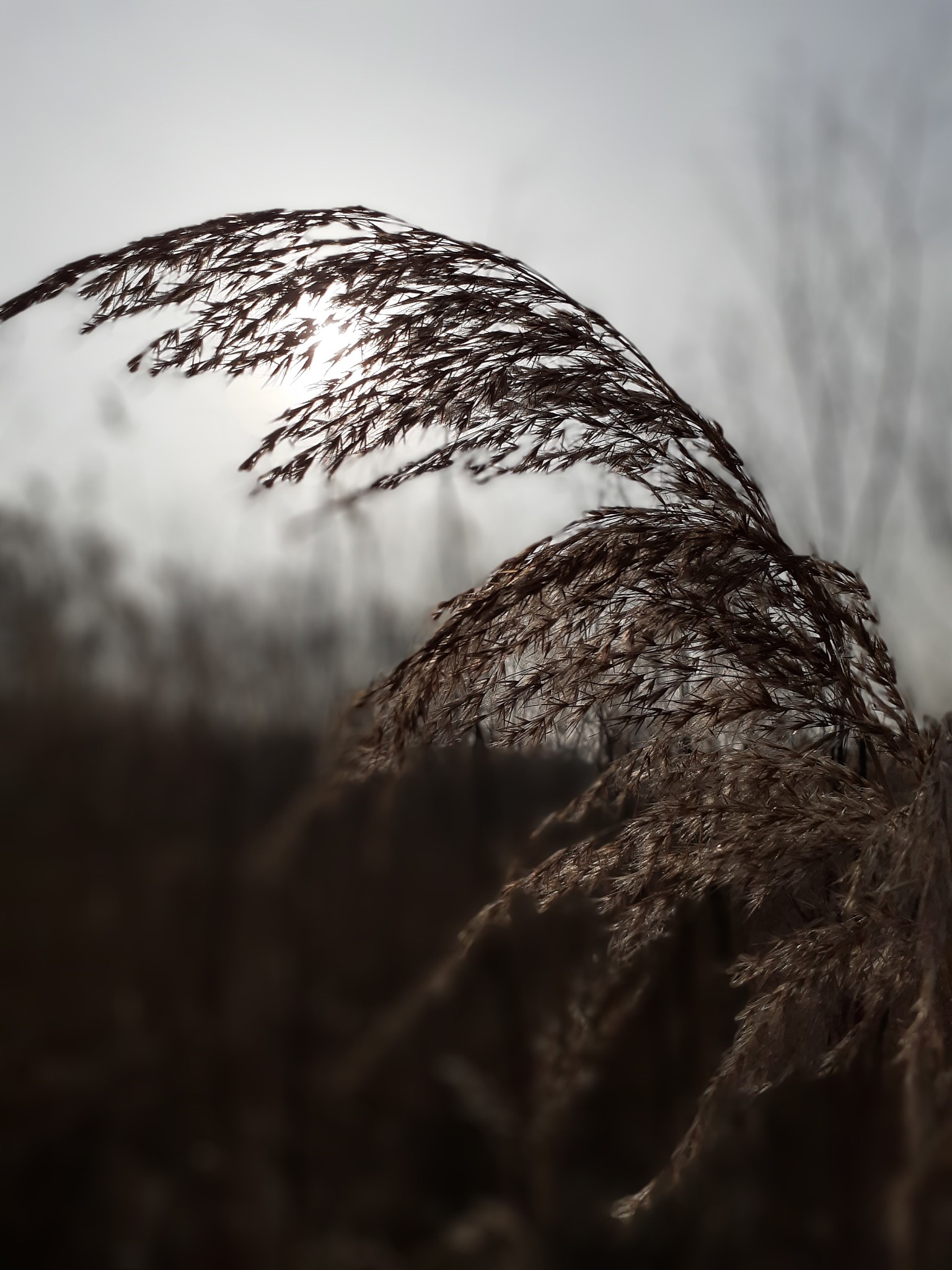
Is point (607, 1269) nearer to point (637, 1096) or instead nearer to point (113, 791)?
point (637, 1096)

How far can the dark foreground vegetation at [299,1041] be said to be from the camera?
5.04 ft

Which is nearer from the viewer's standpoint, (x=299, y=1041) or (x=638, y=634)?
(x=638, y=634)

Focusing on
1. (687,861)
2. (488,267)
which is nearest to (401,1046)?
(687,861)

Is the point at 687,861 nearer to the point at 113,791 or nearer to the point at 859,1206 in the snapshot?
the point at 859,1206

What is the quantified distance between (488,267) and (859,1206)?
53.1 inches

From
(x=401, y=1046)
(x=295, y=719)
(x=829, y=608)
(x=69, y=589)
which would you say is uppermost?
(x=69, y=589)

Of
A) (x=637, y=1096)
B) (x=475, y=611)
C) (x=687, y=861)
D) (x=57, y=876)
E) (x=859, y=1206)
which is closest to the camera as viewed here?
(x=859, y=1206)

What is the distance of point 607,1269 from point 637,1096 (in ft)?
1.29

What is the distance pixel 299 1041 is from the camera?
6.37 ft

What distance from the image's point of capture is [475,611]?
4.09ft

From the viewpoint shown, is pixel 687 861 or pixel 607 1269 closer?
pixel 687 861

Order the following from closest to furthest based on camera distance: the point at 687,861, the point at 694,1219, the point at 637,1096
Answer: the point at 687,861, the point at 694,1219, the point at 637,1096

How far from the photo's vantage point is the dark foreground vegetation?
60.5 inches

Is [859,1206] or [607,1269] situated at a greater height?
[859,1206]
